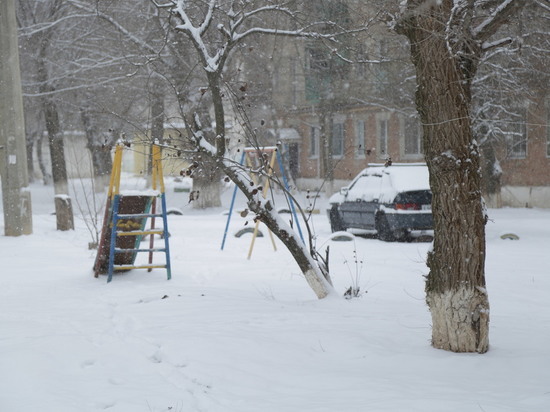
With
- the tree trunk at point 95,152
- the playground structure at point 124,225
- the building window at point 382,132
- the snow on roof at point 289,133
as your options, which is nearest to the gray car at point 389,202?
the playground structure at point 124,225

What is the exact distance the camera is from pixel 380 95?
24.2m

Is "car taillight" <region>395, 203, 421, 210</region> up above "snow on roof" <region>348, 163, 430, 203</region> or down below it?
below

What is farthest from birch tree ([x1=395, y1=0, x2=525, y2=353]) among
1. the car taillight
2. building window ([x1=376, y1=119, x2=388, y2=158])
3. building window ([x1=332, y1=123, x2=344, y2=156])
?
building window ([x1=332, y1=123, x2=344, y2=156])

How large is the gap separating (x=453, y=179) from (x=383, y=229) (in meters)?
9.91

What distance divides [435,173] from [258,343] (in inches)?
78.4

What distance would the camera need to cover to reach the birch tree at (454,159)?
570 cm

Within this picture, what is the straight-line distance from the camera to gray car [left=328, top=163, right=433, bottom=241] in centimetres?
1497

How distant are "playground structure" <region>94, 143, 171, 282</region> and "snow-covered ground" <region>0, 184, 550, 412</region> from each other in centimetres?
27

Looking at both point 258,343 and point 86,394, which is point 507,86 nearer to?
point 258,343

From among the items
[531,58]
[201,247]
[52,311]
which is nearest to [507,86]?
[531,58]

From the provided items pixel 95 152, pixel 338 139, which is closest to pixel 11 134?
pixel 95 152

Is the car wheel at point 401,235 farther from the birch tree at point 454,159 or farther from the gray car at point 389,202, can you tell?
the birch tree at point 454,159

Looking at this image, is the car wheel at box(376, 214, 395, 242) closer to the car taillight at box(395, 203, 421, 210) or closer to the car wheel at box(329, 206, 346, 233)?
the car taillight at box(395, 203, 421, 210)

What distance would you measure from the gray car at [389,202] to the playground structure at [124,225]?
5585 millimetres
